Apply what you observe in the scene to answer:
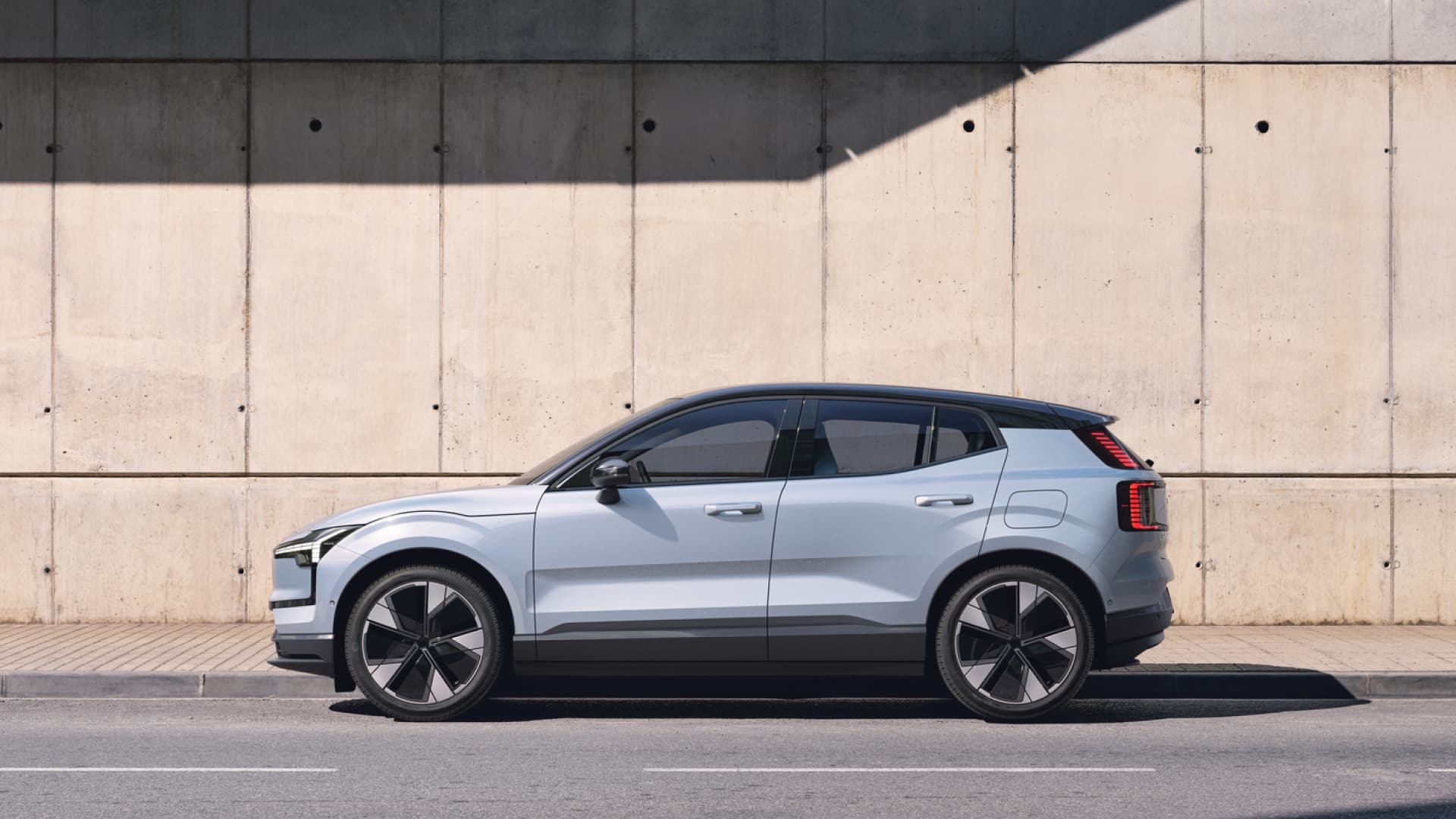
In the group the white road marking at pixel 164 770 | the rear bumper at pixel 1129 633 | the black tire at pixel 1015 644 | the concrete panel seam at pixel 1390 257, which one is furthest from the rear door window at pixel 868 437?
the concrete panel seam at pixel 1390 257

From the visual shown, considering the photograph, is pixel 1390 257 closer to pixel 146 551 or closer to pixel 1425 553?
pixel 1425 553

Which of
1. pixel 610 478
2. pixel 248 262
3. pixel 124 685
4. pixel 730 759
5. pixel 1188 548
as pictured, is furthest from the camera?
pixel 248 262

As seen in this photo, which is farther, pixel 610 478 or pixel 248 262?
pixel 248 262

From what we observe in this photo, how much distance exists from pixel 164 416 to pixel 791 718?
613 centimetres

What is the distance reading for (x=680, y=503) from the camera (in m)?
7.61

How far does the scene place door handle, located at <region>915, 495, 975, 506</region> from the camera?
762cm

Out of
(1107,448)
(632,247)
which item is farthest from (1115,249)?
(1107,448)

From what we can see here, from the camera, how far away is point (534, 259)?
38.1 feet

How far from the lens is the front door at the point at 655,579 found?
24.8 ft

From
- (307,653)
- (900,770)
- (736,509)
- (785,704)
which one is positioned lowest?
(785,704)

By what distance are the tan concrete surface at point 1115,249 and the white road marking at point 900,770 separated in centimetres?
541

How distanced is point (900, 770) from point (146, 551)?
718 centimetres

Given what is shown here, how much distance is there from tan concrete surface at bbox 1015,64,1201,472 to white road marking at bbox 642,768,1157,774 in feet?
17.7

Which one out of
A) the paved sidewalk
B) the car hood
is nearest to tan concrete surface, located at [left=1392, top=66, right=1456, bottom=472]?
the paved sidewalk
